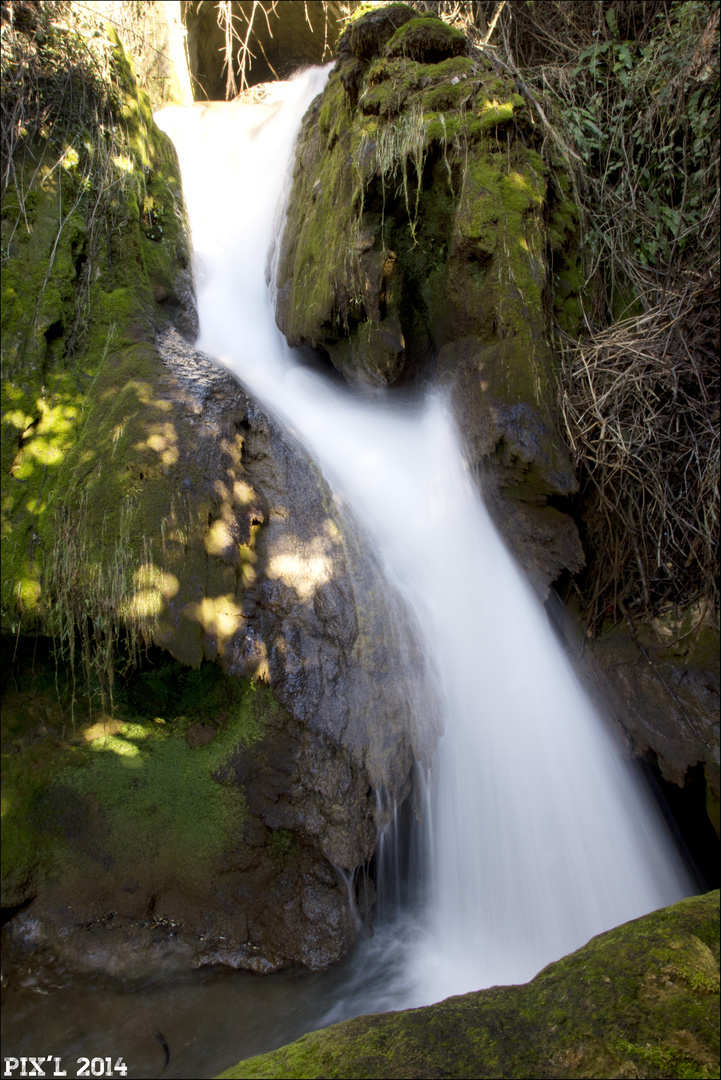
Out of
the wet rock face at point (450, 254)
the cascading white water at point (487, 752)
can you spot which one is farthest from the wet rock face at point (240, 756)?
the wet rock face at point (450, 254)

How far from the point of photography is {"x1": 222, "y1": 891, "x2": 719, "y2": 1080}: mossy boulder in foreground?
4.13ft

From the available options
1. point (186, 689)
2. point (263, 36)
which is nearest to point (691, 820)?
point (186, 689)

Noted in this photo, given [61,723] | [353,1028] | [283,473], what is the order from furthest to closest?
[283,473] < [61,723] < [353,1028]

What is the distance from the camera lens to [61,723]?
297 centimetres

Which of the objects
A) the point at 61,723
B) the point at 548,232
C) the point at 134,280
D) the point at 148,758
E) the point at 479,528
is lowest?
the point at 148,758

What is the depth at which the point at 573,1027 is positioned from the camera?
1.33 m

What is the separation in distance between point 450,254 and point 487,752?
295 centimetres

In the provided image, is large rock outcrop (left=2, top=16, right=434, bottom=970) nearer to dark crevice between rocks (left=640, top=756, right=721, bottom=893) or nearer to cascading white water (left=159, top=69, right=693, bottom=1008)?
cascading white water (left=159, top=69, right=693, bottom=1008)

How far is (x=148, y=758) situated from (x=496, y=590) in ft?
6.45

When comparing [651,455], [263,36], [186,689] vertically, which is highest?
[263,36]

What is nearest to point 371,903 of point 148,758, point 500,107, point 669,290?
point 148,758

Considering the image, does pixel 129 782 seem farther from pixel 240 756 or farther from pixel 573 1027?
pixel 573 1027

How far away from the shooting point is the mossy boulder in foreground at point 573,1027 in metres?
1.26

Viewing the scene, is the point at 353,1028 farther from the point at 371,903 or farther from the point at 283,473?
the point at 283,473
